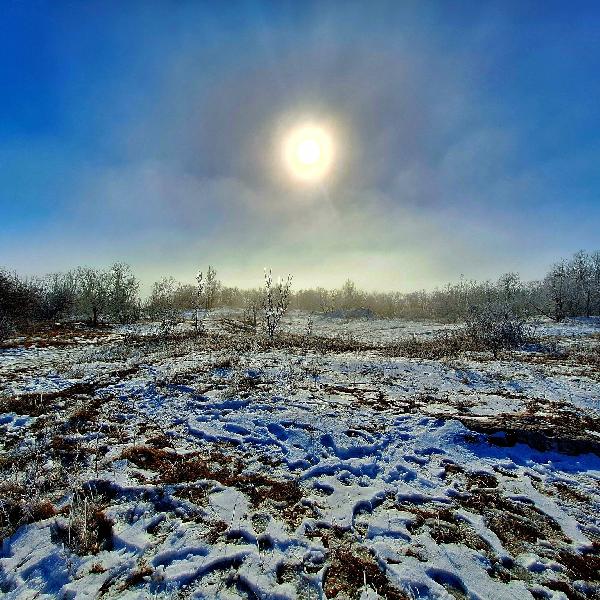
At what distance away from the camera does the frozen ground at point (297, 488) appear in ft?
13.3

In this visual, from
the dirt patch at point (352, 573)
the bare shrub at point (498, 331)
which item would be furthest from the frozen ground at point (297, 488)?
the bare shrub at point (498, 331)

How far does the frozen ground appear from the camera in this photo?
4055 millimetres

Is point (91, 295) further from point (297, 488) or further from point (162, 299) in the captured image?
point (297, 488)

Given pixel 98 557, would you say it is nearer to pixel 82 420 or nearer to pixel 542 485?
pixel 82 420

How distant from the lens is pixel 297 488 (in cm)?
601

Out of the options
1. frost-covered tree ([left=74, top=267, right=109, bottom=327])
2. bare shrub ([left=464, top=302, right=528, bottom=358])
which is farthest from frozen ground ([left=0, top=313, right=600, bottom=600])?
frost-covered tree ([left=74, top=267, right=109, bottom=327])

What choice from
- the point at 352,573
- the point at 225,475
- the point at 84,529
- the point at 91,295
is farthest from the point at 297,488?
the point at 91,295

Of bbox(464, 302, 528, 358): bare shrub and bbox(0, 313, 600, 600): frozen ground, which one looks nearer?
bbox(0, 313, 600, 600): frozen ground

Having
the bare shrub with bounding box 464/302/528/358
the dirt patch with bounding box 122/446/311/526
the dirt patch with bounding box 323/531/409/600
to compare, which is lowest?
the dirt patch with bounding box 323/531/409/600

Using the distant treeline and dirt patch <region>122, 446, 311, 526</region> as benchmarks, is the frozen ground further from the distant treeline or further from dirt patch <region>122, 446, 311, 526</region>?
the distant treeline

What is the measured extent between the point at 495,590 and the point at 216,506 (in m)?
3.87

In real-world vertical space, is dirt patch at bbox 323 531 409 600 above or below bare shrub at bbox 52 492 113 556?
below

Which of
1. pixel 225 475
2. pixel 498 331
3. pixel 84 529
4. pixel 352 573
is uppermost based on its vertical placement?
pixel 498 331

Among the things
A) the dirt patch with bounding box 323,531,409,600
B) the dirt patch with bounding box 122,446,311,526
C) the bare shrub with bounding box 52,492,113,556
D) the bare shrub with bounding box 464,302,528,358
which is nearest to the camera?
the dirt patch with bounding box 323,531,409,600
